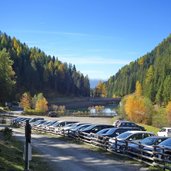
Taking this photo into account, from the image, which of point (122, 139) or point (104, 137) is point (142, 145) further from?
point (104, 137)

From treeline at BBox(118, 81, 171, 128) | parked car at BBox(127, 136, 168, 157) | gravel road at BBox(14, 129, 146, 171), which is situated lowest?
gravel road at BBox(14, 129, 146, 171)

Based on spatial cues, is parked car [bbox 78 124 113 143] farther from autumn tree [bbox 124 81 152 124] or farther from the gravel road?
autumn tree [bbox 124 81 152 124]

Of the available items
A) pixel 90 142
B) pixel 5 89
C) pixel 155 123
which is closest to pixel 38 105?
pixel 155 123

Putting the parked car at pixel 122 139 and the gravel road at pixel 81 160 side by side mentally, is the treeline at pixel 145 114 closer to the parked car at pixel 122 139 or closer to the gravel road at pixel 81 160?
the gravel road at pixel 81 160

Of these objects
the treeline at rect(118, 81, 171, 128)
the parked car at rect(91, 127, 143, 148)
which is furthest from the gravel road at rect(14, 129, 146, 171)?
the treeline at rect(118, 81, 171, 128)

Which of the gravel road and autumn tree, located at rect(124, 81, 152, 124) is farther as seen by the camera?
autumn tree, located at rect(124, 81, 152, 124)

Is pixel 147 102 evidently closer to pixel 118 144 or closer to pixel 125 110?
pixel 125 110

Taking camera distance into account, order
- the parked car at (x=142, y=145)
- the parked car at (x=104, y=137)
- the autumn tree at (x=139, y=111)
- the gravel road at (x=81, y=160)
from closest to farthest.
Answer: the gravel road at (x=81, y=160) → the parked car at (x=142, y=145) → the parked car at (x=104, y=137) → the autumn tree at (x=139, y=111)

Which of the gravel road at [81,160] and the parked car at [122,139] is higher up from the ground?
the parked car at [122,139]

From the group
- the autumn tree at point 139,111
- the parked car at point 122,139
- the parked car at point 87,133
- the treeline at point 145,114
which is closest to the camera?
the parked car at point 122,139

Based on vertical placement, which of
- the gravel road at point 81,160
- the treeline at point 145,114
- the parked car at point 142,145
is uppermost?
the treeline at point 145,114

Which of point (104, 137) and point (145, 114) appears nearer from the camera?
point (104, 137)

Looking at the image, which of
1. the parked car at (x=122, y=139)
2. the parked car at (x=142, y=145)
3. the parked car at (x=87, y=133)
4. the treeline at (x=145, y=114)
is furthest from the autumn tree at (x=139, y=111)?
the parked car at (x=142, y=145)

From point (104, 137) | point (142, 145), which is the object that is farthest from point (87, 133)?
point (142, 145)
